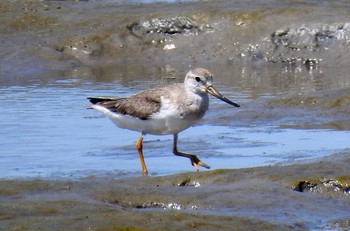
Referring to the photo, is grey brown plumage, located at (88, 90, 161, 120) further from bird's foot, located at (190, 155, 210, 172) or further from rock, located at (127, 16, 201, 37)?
rock, located at (127, 16, 201, 37)

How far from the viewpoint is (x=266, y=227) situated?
7.62 metres

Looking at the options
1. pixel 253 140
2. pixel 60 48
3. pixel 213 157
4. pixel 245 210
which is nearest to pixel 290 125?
pixel 253 140

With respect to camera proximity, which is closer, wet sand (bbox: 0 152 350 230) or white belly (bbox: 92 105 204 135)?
wet sand (bbox: 0 152 350 230)

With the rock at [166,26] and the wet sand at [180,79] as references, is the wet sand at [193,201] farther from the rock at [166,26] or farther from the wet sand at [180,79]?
the rock at [166,26]

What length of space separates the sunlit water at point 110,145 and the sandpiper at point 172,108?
15.4 inches

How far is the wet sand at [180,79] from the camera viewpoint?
26.0ft

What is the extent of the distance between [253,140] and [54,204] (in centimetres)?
419

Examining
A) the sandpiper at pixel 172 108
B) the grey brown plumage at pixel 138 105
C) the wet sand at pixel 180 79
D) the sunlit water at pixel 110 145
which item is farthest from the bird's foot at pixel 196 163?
the wet sand at pixel 180 79

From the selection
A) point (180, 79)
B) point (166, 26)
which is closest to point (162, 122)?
point (180, 79)

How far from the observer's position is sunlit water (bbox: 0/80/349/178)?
1064 centimetres

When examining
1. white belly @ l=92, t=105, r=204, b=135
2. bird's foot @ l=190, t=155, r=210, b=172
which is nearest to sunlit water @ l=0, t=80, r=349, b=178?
bird's foot @ l=190, t=155, r=210, b=172

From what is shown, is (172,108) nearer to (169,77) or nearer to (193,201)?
(193,201)

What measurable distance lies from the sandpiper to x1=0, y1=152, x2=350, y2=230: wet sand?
1.17 meters

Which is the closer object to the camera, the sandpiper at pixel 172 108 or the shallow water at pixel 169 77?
the sandpiper at pixel 172 108
